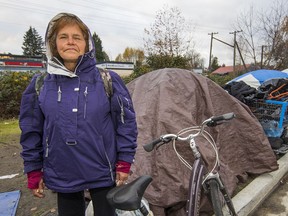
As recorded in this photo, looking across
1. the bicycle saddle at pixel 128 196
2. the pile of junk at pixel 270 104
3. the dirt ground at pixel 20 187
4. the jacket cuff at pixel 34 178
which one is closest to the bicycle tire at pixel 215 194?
the bicycle saddle at pixel 128 196

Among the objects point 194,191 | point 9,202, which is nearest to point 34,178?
point 194,191

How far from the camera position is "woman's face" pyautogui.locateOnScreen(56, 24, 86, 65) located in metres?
1.94

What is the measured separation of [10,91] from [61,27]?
7768mm

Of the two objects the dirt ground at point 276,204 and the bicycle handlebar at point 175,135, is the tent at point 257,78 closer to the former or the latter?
the dirt ground at point 276,204

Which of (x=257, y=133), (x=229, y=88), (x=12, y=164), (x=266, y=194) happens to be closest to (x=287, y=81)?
(x=229, y=88)

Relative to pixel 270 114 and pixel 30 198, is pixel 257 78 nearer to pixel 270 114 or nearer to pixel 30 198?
pixel 270 114

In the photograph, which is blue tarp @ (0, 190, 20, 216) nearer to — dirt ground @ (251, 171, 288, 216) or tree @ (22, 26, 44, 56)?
dirt ground @ (251, 171, 288, 216)

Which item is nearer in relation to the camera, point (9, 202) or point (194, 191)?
point (194, 191)

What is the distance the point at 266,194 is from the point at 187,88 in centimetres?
182

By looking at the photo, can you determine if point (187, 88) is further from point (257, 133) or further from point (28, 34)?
point (28, 34)

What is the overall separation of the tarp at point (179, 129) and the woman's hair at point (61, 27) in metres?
1.57

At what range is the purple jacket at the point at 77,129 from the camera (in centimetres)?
187

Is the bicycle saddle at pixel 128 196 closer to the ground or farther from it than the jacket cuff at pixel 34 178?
farther from it

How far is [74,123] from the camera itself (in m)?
1.86
